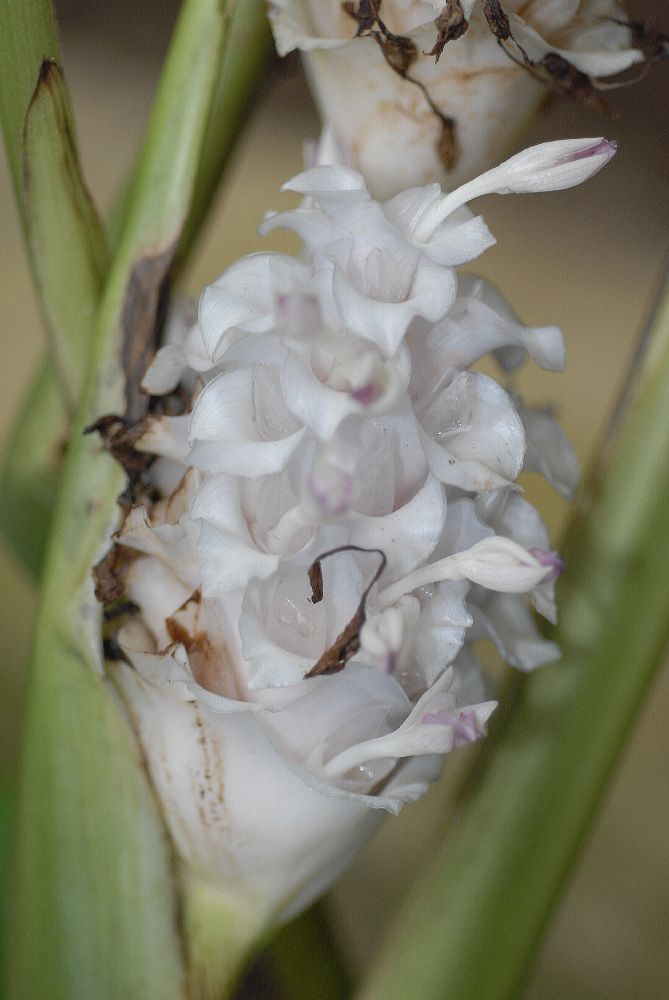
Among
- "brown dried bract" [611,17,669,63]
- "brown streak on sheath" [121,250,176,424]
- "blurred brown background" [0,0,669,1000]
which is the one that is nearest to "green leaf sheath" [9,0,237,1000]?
"brown streak on sheath" [121,250,176,424]

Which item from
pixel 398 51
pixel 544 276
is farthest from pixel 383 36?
pixel 544 276

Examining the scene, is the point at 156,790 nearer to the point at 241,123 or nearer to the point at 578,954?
the point at 241,123

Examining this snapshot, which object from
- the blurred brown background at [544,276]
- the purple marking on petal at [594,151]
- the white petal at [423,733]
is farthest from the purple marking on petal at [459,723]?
the blurred brown background at [544,276]

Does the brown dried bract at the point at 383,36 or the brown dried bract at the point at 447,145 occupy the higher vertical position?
the brown dried bract at the point at 383,36

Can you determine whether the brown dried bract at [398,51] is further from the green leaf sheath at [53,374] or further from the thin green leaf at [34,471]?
the thin green leaf at [34,471]

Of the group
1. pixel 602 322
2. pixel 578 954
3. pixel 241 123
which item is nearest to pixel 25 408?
pixel 241 123

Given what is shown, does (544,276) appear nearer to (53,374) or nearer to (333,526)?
(53,374)
